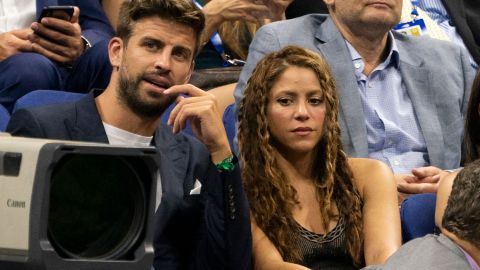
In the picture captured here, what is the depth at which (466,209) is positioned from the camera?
2.85 m

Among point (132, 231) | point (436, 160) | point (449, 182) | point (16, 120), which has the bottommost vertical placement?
point (436, 160)

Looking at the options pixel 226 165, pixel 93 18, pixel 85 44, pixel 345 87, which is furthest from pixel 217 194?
pixel 93 18

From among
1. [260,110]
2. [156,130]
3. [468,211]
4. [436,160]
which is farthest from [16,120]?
[436,160]

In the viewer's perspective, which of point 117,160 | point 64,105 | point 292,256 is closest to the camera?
point 117,160

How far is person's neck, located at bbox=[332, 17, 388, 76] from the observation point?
4172mm

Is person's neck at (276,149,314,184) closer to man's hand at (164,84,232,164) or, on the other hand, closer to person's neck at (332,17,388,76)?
man's hand at (164,84,232,164)

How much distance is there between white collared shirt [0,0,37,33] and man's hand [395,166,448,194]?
1.54 meters

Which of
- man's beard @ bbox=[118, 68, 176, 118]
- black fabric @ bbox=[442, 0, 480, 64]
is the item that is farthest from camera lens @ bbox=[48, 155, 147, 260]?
black fabric @ bbox=[442, 0, 480, 64]

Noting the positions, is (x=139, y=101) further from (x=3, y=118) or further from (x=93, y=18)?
(x=93, y=18)

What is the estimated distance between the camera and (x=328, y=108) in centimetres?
363

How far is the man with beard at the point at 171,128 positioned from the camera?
3.01 meters

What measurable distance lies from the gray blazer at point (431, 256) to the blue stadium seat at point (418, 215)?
52 centimetres

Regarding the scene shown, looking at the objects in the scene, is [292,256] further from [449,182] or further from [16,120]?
[16,120]

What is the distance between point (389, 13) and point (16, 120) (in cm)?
171
